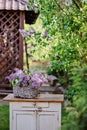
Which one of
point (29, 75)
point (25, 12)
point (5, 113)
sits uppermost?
point (25, 12)

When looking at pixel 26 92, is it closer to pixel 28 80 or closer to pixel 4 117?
pixel 28 80

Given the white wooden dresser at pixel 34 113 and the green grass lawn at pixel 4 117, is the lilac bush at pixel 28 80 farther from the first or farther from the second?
the green grass lawn at pixel 4 117

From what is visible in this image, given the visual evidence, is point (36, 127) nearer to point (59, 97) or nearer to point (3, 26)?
point (59, 97)

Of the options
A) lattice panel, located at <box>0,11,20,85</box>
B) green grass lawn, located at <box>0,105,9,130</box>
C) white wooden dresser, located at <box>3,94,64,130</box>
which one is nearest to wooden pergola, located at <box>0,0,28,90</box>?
lattice panel, located at <box>0,11,20,85</box>

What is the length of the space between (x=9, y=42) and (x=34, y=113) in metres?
4.66

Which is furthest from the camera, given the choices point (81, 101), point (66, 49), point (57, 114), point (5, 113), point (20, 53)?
point (20, 53)

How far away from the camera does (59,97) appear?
189 inches

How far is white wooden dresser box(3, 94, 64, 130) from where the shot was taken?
14.8 feet

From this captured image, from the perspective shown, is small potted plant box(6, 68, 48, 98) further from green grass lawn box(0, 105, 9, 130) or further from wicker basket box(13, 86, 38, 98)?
green grass lawn box(0, 105, 9, 130)

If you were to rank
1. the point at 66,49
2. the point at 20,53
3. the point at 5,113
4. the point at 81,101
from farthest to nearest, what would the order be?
the point at 20,53
the point at 5,113
the point at 66,49
the point at 81,101

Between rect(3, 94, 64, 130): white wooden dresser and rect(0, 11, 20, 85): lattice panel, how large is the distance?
4354 millimetres

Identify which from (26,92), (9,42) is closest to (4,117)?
(26,92)

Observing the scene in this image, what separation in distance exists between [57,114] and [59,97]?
1.11ft

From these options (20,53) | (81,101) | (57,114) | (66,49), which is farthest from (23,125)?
(20,53)
